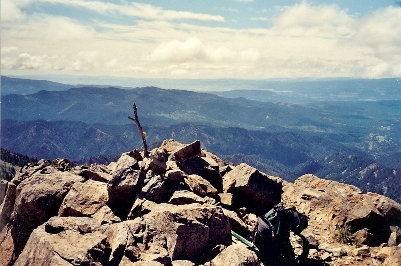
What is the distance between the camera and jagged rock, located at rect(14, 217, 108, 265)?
15431 mm

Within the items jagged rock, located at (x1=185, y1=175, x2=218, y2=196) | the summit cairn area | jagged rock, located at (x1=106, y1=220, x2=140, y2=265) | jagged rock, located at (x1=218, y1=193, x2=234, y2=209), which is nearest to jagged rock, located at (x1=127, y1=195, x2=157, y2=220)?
the summit cairn area

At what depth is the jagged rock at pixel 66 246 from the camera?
15.4m

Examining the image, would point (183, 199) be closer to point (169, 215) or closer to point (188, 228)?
point (169, 215)

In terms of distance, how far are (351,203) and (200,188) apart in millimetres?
13180

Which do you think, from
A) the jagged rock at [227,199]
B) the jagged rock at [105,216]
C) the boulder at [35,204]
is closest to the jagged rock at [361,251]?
the jagged rock at [227,199]

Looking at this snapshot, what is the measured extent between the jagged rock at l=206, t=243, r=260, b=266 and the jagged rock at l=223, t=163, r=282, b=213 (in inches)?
411

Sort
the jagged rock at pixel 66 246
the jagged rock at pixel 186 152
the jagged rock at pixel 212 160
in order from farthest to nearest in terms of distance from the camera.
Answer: the jagged rock at pixel 212 160 → the jagged rock at pixel 186 152 → the jagged rock at pixel 66 246

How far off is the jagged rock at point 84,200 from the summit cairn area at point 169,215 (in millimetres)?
65

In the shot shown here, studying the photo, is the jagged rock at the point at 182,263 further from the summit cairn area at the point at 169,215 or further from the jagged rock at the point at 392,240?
the jagged rock at the point at 392,240

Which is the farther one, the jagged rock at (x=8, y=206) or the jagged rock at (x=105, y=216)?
the jagged rock at (x=8, y=206)

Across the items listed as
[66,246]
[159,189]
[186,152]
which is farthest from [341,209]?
[66,246]

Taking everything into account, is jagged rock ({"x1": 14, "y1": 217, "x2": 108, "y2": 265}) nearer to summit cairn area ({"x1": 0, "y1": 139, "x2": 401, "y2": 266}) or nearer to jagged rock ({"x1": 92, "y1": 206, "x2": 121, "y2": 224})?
summit cairn area ({"x1": 0, "y1": 139, "x2": 401, "y2": 266})

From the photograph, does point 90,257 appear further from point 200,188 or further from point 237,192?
point 237,192

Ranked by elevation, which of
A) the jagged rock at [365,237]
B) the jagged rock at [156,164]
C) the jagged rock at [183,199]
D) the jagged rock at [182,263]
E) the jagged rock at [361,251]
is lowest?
the jagged rock at [361,251]
